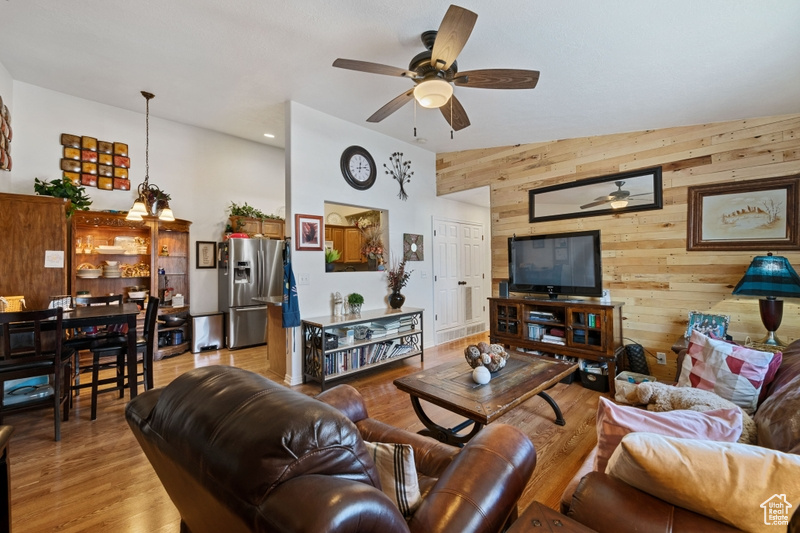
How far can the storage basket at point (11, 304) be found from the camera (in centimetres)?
273

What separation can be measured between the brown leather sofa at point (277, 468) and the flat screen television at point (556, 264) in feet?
10.6

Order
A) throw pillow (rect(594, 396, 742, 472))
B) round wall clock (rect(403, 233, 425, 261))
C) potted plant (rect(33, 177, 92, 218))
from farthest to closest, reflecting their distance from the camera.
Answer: round wall clock (rect(403, 233, 425, 261)) < potted plant (rect(33, 177, 92, 218)) < throw pillow (rect(594, 396, 742, 472))

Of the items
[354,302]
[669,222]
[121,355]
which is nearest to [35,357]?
[121,355]

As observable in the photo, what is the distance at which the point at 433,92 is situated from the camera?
89.4 inches

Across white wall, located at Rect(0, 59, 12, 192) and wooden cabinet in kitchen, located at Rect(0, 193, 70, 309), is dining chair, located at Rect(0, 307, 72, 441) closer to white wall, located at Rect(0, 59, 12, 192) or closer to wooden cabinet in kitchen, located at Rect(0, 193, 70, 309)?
wooden cabinet in kitchen, located at Rect(0, 193, 70, 309)

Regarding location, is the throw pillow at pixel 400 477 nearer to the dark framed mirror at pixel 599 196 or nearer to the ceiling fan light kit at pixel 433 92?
the ceiling fan light kit at pixel 433 92

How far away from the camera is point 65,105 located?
4055 millimetres

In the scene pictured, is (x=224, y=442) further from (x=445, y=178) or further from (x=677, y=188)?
(x=445, y=178)

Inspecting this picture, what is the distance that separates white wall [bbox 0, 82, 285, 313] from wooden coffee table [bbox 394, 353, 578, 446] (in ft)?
14.2

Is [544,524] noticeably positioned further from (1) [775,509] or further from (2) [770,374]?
(2) [770,374]

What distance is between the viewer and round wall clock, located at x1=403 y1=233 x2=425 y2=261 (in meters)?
4.89

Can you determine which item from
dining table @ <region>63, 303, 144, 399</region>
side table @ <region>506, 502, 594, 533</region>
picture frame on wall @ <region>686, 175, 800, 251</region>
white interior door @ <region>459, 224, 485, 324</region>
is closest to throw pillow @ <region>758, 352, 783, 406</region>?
picture frame on wall @ <region>686, 175, 800, 251</region>

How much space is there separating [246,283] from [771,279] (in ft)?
18.8

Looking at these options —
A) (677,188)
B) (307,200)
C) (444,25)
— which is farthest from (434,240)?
(444,25)
